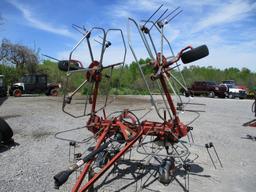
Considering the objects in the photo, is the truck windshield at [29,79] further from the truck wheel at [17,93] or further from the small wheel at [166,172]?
the small wheel at [166,172]

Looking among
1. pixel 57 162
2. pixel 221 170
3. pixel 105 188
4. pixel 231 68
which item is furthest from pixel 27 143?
pixel 231 68

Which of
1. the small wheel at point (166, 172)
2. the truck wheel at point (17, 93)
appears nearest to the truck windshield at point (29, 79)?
the truck wheel at point (17, 93)

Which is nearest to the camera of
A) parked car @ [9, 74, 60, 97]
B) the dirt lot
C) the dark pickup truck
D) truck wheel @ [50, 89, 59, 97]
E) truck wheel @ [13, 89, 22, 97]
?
the dirt lot

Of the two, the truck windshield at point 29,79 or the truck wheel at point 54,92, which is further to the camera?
the truck wheel at point 54,92

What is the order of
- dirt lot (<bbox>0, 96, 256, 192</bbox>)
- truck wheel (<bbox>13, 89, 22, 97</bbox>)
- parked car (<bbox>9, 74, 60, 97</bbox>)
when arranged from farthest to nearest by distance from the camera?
parked car (<bbox>9, 74, 60, 97</bbox>) < truck wheel (<bbox>13, 89, 22, 97</bbox>) < dirt lot (<bbox>0, 96, 256, 192</bbox>)

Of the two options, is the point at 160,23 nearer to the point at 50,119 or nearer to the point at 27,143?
the point at 27,143

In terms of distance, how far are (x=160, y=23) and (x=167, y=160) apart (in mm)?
1935

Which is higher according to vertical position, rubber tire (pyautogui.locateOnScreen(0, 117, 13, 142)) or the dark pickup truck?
the dark pickup truck

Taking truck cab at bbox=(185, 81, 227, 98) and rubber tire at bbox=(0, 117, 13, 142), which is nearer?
rubber tire at bbox=(0, 117, 13, 142)

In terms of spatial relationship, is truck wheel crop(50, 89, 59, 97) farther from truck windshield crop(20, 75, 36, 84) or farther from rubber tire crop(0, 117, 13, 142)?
rubber tire crop(0, 117, 13, 142)

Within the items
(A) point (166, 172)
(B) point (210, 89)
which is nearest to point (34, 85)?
(B) point (210, 89)

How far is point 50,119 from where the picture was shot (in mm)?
10398

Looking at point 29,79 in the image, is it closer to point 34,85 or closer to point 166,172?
point 34,85

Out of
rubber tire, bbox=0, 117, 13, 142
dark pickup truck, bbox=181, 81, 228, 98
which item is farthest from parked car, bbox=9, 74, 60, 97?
rubber tire, bbox=0, 117, 13, 142
